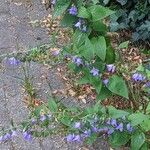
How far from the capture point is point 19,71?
413cm

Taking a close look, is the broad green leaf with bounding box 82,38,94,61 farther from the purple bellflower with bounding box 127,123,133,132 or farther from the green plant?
the green plant

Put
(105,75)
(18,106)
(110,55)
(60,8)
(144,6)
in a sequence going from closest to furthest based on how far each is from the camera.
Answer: (60,8) < (110,55) < (105,75) < (18,106) < (144,6)

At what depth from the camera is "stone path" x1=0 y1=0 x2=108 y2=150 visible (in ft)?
11.5

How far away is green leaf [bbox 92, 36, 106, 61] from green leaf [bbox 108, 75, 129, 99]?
0.79ft

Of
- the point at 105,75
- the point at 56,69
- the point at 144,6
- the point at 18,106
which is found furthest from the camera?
the point at 144,6

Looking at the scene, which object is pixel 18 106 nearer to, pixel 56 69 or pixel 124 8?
pixel 56 69

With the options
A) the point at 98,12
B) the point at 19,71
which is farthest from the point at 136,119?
the point at 19,71

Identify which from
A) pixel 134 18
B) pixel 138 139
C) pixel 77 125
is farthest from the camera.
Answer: pixel 134 18

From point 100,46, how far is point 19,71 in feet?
4.80

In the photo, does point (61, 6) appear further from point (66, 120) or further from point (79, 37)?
point (66, 120)

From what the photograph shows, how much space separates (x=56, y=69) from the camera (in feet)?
13.8

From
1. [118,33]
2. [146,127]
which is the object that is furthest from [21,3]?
[146,127]

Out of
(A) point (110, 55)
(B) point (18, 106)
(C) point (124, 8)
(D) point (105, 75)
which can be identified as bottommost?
(B) point (18, 106)

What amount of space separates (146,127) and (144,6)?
178cm
